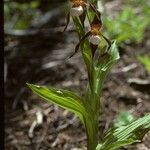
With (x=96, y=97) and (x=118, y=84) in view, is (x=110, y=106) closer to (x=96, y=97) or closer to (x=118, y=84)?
(x=118, y=84)

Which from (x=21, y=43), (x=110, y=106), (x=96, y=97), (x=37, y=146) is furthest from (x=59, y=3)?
(x=96, y=97)

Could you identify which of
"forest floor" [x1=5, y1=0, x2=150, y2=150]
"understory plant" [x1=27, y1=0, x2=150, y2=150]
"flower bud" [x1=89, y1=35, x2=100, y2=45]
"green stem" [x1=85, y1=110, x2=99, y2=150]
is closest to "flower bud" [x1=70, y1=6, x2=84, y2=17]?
"understory plant" [x1=27, y1=0, x2=150, y2=150]

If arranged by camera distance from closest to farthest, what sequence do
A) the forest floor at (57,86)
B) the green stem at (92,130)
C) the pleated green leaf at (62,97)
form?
the pleated green leaf at (62,97) → the green stem at (92,130) → the forest floor at (57,86)

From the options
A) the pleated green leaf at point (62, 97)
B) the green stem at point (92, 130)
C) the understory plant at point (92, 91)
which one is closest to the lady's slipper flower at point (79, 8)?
the understory plant at point (92, 91)

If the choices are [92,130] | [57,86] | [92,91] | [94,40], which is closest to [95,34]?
[94,40]

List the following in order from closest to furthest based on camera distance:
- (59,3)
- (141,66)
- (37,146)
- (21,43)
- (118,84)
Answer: (37,146) → (118,84) → (141,66) → (21,43) → (59,3)

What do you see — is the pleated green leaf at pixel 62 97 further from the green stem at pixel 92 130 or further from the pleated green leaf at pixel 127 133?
the pleated green leaf at pixel 127 133

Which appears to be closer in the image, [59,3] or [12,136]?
[12,136]
